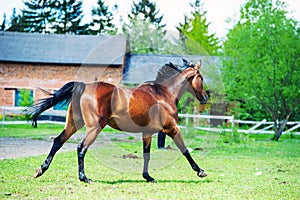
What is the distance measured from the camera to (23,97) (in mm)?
31281

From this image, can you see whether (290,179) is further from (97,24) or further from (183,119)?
(97,24)

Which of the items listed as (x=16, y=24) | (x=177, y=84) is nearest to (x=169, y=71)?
(x=177, y=84)

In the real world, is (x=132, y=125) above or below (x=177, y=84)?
below

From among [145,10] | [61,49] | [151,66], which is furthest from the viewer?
[145,10]

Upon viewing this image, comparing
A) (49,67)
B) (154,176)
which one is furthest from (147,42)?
(154,176)

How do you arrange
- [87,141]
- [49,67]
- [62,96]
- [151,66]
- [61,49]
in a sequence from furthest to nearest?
[61,49]
[49,67]
[151,66]
[62,96]
[87,141]

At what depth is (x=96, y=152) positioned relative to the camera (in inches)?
491

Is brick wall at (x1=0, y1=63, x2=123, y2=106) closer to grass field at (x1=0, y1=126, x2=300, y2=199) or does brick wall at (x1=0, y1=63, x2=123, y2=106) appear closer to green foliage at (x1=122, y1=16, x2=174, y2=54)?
green foliage at (x1=122, y1=16, x2=174, y2=54)

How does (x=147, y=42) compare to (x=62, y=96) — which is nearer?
(x=62, y=96)

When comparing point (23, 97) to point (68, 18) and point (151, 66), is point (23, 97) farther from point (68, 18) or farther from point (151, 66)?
point (68, 18)

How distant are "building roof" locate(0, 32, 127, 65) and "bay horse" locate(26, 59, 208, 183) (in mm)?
25746

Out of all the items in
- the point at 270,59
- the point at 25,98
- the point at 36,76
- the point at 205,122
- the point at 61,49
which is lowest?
the point at 205,122

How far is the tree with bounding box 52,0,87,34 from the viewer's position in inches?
2168

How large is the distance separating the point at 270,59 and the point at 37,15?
39.0 meters
